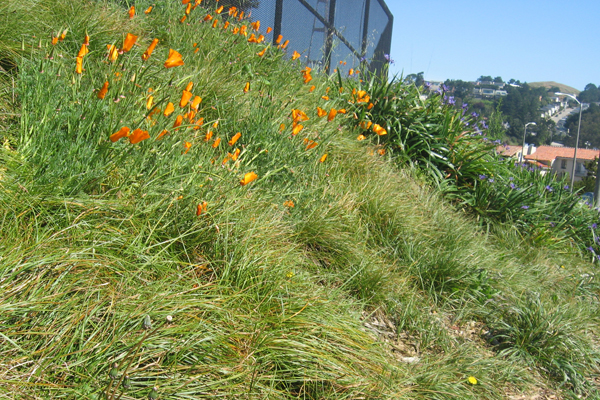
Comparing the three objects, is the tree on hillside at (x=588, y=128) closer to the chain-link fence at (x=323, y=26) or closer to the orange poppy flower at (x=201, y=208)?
the chain-link fence at (x=323, y=26)

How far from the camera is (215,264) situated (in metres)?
2.21

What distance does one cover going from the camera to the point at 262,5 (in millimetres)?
5980

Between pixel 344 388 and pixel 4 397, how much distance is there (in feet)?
3.81

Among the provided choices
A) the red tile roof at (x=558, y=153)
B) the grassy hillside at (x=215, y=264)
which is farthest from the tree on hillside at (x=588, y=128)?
the grassy hillside at (x=215, y=264)

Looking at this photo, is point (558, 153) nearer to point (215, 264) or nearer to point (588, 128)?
point (588, 128)

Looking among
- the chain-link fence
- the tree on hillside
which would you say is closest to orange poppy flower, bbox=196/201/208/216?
the chain-link fence

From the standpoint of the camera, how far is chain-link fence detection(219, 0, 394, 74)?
6093mm

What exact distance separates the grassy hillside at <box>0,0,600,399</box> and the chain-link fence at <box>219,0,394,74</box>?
2460 mm

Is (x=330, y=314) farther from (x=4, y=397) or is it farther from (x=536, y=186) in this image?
(x=536, y=186)

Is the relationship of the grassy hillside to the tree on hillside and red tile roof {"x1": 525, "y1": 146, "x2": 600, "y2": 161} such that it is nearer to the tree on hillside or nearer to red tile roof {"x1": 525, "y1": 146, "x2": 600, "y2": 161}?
red tile roof {"x1": 525, "y1": 146, "x2": 600, "y2": 161}

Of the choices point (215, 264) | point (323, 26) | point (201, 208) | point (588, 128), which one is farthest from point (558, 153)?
A: point (201, 208)

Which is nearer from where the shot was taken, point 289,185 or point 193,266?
point 193,266

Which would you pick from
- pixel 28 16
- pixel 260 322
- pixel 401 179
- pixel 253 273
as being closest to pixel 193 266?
pixel 253 273

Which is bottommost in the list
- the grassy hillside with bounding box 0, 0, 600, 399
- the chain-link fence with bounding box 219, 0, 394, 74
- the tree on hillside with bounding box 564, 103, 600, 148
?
the grassy hillside with bounding box 0, 0, 600, 399
